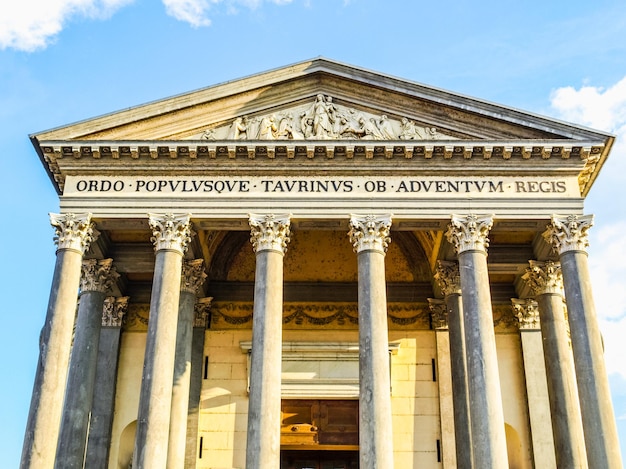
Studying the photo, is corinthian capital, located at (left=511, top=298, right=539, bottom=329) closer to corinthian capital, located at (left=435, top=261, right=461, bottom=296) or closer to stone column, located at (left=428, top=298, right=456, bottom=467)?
stone column, located at (left=428, top=298, right=456, bottom=467)

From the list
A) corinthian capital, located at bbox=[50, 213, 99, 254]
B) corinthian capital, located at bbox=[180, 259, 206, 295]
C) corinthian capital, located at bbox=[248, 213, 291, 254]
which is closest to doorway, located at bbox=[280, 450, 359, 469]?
corinthian capital, located at bbox=[180, 259, 206, 295]

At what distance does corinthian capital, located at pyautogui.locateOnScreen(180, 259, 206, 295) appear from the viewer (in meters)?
25.3

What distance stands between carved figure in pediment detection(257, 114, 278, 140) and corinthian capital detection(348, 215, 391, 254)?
3.68m

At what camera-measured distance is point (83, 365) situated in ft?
78.9

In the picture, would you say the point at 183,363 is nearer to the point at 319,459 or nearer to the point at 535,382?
the point at 319,459

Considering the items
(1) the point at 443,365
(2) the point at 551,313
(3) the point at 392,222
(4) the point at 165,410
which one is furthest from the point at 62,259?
(2) the point at 551,313

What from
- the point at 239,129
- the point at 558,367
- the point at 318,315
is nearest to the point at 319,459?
the point at 318,315

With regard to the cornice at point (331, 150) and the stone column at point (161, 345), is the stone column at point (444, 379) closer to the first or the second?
the cornice at point (331, 150)

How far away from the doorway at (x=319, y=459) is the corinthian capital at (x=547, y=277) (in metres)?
8.60

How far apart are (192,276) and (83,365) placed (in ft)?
14.5

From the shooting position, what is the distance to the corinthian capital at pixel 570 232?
22484 mm

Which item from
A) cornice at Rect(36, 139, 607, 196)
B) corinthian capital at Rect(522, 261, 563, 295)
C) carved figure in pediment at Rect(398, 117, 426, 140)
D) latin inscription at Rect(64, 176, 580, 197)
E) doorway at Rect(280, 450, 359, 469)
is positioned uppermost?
carved figure in pediment at Rect(398, 117, 426, 140)

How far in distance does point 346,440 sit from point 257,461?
766 cm

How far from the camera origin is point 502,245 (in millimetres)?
26375
